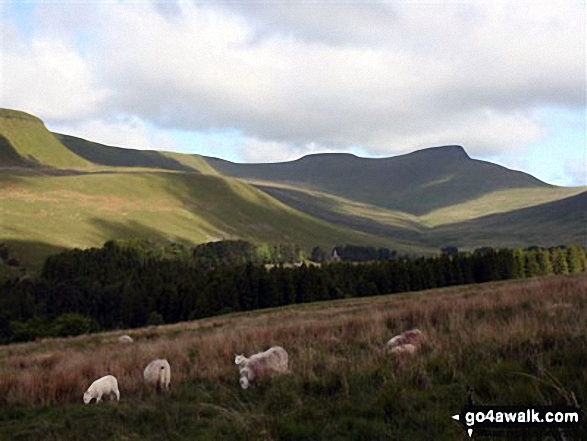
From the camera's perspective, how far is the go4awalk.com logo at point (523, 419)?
5594 mm

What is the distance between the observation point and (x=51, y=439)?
7.69 metres

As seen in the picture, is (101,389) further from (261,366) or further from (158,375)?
(261,366)

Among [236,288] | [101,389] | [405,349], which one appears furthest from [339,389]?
[236,288]

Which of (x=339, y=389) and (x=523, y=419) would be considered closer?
(x=523, y=419)

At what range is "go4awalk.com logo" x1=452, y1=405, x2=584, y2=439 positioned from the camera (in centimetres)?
559

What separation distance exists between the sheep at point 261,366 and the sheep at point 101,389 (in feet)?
8.72

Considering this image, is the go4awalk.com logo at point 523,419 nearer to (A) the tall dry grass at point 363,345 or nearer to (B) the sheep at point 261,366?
(A) the tall dry grass at point 363,345

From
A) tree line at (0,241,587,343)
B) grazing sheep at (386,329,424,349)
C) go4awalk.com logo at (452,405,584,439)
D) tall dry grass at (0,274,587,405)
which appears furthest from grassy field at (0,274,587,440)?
tree line at (0,241,587,343)

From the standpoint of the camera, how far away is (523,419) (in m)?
5.75

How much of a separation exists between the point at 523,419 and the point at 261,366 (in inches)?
234

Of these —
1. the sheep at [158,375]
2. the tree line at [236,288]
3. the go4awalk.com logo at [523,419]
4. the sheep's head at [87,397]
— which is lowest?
the tree line at [236,288]

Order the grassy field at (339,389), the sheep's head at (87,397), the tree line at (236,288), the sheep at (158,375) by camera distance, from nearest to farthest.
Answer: the grassy field at (339,389), the sheep's head at (87,397), the sheep at (158,375), the tree line at (236,288)

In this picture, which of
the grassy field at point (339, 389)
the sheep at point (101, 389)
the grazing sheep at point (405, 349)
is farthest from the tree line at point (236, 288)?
the grazing sheep at point (405, 349)

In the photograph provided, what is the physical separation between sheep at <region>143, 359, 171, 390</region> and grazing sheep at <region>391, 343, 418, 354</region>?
498cm
